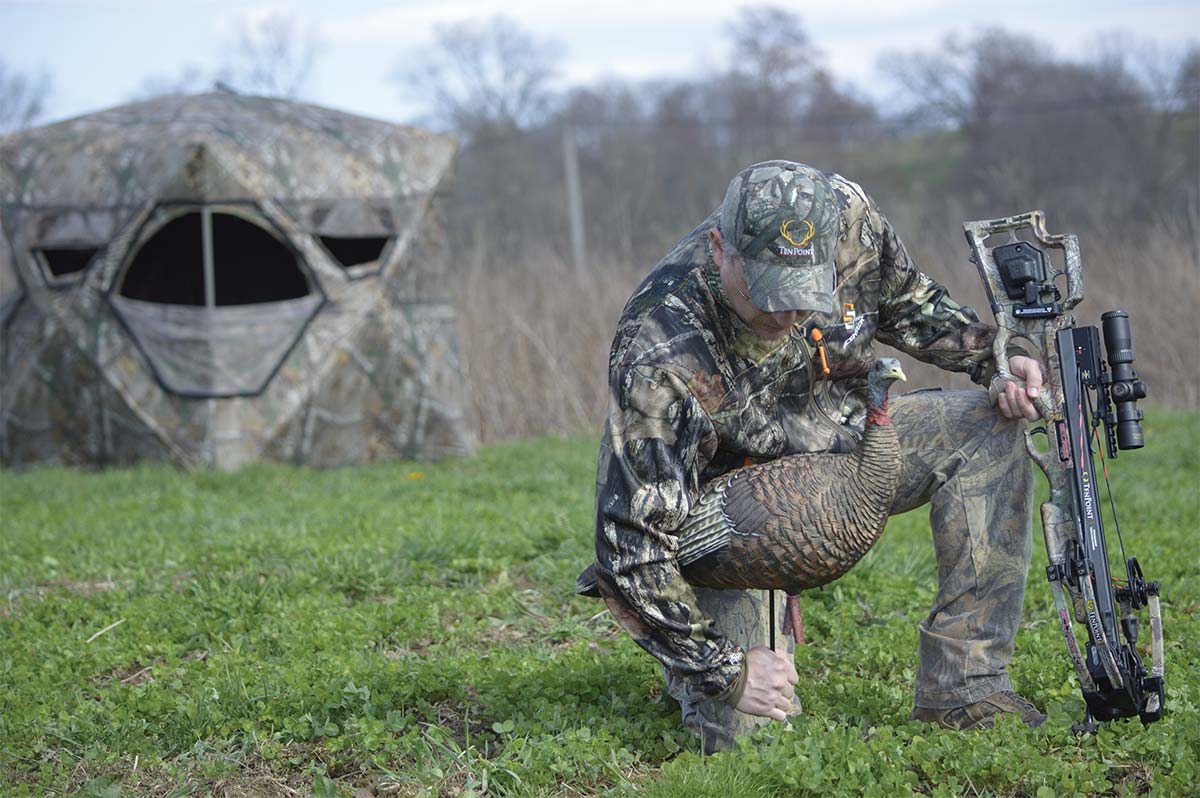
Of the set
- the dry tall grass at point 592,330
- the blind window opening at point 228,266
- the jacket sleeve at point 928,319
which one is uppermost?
the blind window opening at point 228,266

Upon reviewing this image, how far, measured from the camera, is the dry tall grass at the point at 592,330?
1248 cm

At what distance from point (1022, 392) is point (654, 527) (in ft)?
3.95

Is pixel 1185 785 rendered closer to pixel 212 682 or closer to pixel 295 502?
pixel 212 682

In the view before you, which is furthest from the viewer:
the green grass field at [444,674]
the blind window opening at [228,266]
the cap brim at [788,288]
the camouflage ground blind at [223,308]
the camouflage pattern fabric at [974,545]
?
the blind window opening at [228,266]

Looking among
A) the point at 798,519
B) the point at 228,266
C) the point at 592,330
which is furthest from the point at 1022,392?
the point at 228,266

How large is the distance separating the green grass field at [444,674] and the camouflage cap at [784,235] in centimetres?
128

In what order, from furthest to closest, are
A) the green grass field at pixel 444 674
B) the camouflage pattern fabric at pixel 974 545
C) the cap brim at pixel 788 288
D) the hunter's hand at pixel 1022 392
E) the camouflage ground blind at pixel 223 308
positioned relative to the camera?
the camouflage ground blind at pixel 223 308 → the camouflage pattern fabric at pixel 974 545 → the hunter's hand at pixel 1022 392 → the green grass field at pixel 444 674 → the cap brim at pixel 788 288

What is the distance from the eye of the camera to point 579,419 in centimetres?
1234

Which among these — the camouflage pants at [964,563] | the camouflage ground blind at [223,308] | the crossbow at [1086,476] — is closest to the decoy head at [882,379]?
the camouflage pants at [964,563]

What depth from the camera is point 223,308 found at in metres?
10.5

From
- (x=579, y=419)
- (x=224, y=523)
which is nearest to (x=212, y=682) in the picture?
(x=224, y=523)

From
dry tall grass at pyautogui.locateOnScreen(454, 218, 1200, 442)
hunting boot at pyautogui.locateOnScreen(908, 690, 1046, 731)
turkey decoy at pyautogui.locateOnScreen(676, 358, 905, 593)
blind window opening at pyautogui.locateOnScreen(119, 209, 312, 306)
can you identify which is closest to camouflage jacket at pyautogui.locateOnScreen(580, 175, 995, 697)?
turkey decoy at pyautogui.locateOnScreen(676, 358, 905, 593)

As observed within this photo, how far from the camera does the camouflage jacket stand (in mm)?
3615

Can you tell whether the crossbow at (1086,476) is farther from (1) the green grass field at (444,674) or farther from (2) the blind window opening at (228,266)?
(2) the blind window opening at (228,266)
